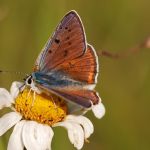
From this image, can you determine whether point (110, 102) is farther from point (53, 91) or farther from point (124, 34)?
point (53, 91)

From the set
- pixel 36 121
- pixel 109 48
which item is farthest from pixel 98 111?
pixel 109 48

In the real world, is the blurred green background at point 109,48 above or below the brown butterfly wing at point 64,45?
below

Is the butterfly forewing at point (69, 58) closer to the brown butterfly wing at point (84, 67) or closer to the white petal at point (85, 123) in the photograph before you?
→ the brown butterfly wing at point (84, 67)

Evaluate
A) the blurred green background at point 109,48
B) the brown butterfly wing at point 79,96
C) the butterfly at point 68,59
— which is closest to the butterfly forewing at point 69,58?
the butterfly at point 68,59

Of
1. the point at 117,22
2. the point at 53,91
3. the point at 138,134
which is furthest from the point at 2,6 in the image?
the point at 53,91

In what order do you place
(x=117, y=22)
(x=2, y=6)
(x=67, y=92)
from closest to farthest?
(x=67, y=92) < (x=2, y=6) < (x=117, y=22)

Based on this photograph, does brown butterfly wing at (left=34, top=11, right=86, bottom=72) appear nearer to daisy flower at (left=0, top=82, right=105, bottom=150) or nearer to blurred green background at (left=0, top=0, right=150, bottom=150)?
daisy flower at (left=0, top=82, right=105, bottom=150)

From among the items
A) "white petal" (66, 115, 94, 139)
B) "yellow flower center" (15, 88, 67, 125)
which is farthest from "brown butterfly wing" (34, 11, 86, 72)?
"white petal" (66, 115, 94, 139)
